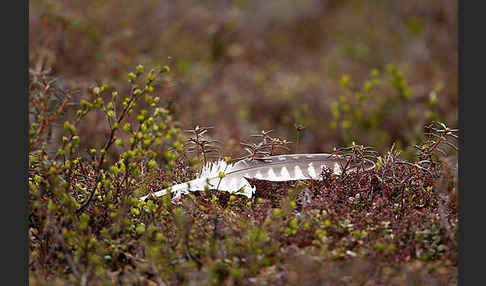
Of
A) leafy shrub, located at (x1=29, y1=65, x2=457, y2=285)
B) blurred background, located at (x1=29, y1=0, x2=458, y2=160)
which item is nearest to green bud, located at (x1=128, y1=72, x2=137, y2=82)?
leafy shrub, located at (x1=29, y1=65, x2=457, y2=285)

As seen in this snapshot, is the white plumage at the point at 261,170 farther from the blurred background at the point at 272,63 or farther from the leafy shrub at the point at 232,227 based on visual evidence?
the blurred background at the point at 272,63

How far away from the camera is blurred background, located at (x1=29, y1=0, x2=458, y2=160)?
215 inches

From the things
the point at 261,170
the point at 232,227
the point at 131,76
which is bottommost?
the point at 232,227

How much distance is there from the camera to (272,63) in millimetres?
8094

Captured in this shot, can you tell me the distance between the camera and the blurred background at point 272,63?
546 cm

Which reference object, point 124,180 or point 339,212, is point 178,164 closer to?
point 124,180

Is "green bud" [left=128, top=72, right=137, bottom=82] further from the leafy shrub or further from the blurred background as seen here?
the blurred background

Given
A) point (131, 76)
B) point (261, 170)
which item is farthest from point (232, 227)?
point (131, 76)

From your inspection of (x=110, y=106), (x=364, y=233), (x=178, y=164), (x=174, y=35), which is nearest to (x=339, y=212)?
(x=364, y=233)

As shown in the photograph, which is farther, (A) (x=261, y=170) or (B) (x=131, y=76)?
(A) (x=261, y=170)

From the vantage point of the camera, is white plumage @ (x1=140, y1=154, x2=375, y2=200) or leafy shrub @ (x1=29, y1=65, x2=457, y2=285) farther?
white plumage @ (x1=140, y1=154, x2=375, y2=200)

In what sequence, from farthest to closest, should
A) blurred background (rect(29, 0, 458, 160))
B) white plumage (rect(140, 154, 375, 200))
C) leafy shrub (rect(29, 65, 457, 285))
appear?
1. blurred background (rect(29, 0, 458, 160))
2. white plumage (rect(140, 154, 375, 200))
3. leafy shrub (rect(29, 65, 457, 285))

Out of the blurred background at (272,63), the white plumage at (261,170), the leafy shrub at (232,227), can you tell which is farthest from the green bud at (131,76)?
the blurred background at (272,63)

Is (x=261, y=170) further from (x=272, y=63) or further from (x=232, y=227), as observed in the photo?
(x=272, y=63)
